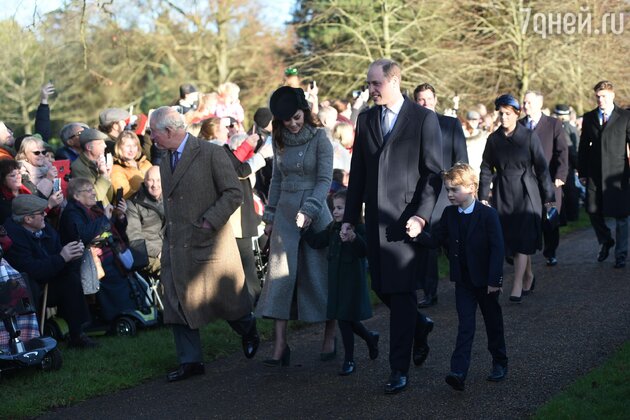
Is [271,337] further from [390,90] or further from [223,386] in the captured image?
[390,90]

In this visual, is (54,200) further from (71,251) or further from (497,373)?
(497,373)

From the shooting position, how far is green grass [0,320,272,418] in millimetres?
7223

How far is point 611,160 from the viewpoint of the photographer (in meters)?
13.0

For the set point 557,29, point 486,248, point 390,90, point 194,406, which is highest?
point 557,29

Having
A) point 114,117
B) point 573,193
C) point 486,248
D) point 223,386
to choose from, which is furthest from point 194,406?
point 573,193

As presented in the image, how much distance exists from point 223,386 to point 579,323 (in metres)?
3.35

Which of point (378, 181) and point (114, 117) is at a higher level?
point (114, 117)

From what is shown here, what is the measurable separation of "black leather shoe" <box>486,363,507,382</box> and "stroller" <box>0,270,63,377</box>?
10.7 ft

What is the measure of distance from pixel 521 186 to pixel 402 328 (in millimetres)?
4371

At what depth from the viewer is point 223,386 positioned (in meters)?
7.55

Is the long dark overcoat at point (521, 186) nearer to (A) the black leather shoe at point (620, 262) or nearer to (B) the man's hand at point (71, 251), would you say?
(A) the black leather shoe at point (620, 262)

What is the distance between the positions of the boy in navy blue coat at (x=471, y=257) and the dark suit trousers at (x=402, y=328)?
31 centimetres

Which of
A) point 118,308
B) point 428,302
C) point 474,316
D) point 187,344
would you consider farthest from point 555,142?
point 187,344

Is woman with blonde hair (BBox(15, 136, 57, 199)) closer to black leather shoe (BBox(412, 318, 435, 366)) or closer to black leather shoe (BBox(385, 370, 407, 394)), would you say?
black leather shoe (BBox(412, 318, 435, 366))
